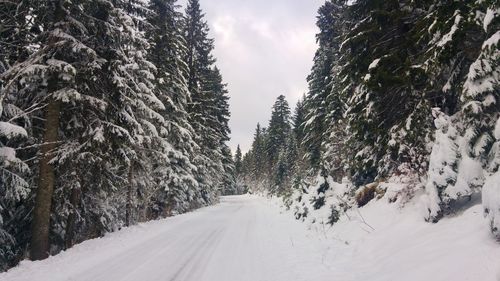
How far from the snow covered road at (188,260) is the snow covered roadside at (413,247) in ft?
2.53

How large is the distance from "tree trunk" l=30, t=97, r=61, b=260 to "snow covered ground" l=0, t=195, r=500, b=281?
86 cm

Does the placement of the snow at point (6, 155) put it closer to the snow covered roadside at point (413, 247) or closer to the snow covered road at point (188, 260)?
the snow covered road at point (188, 260)

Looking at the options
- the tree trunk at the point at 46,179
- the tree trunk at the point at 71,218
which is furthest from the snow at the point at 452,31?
the tree trunk at the point at 71,218

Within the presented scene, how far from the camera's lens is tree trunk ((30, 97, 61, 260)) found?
1082cm

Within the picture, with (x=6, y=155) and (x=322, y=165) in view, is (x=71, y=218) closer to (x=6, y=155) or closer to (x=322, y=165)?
(x=6, y=155)

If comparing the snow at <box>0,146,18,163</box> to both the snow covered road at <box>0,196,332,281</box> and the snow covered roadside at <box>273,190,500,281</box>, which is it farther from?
the snow covered roadside at <box>273,190,500,281</box>

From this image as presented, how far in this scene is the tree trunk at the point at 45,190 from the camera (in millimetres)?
10820

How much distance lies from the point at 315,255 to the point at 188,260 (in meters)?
3.46

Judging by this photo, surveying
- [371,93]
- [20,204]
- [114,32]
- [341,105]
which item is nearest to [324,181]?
[371,93]

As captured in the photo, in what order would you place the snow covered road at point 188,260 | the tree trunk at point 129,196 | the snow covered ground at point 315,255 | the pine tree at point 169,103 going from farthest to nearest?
the pine tree at point 169,103, the tree trunk at point 129,196, the snow covered road at point 188,260, the snow covered ground at point 315,255

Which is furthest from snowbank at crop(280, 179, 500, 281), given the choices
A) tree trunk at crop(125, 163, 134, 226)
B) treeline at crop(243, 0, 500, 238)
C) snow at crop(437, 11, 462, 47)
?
tree trunk at crop(125, 163, 134, 226)

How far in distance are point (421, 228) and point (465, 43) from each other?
4.33 m

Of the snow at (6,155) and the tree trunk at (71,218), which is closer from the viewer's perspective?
the snow at (6,155)

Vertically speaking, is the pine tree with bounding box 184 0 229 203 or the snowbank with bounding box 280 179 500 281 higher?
the pine tree with bounding box 184 0 229 203
